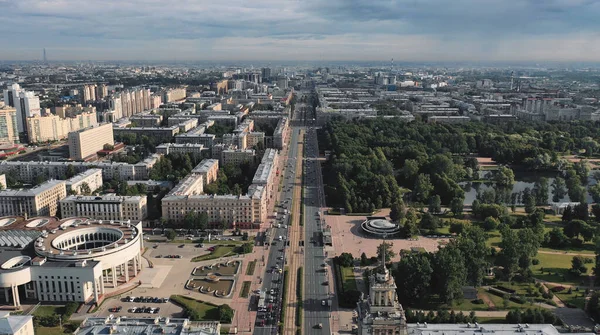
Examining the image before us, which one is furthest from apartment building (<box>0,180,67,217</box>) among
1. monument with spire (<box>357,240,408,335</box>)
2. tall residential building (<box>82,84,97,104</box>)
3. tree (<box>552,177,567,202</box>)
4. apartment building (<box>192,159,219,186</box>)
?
tall residential building (<box>82,84,97,104</box>)

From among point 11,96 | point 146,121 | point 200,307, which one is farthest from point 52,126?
point 200,307

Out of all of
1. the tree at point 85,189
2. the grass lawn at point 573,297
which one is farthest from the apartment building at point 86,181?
the grass lawn at point 573,297

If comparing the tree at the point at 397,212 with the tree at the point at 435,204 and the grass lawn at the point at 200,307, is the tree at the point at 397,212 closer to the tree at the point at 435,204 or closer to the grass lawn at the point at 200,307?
the tree at the point at 435,204

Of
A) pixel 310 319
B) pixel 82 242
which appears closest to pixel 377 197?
pixel 310 319

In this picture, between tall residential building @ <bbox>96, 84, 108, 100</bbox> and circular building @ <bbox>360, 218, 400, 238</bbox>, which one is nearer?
circular building @ <bbox>360, 218, 400, 238</bbox>

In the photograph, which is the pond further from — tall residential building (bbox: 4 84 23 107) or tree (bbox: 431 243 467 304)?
tall residential building (bbox: 4 84 23 107)

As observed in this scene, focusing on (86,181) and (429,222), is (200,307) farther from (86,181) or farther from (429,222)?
(86,181)
